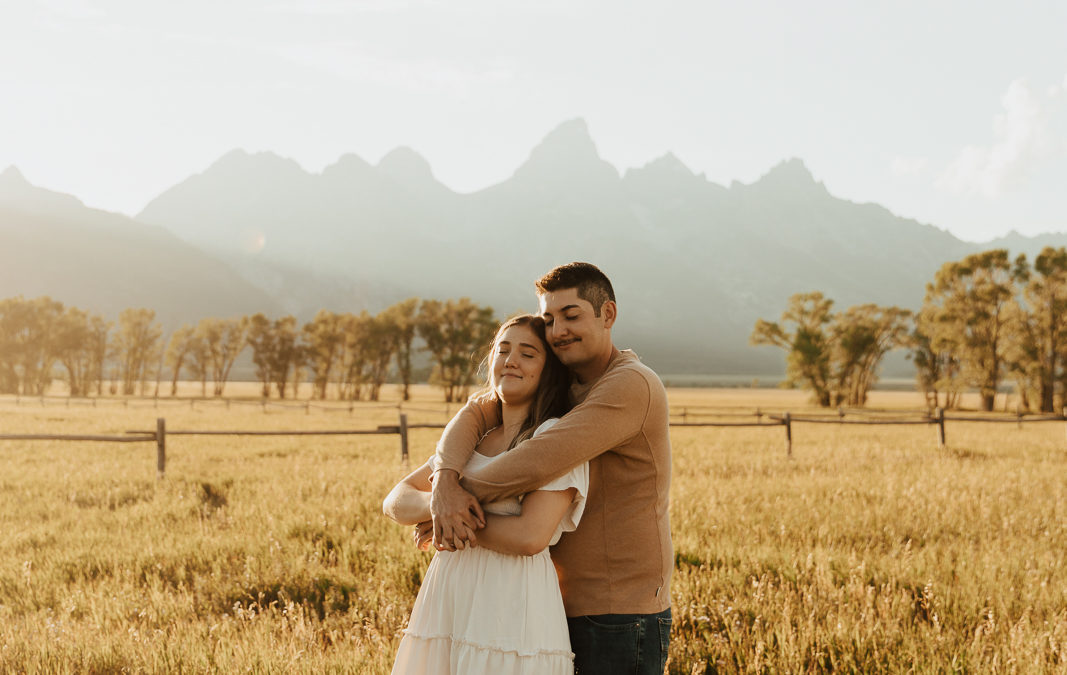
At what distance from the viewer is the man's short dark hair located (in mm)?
2639

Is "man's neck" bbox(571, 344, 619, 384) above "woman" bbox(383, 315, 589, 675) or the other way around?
above

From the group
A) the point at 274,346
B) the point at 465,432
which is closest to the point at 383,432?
the point at 465,432

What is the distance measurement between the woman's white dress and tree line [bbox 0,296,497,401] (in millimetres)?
68870

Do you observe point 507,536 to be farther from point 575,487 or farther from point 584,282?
point 584,282

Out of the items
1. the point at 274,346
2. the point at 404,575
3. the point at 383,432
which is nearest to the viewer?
the point at 404,575

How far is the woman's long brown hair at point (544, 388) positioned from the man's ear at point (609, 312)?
0.28m

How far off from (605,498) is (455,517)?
639mm

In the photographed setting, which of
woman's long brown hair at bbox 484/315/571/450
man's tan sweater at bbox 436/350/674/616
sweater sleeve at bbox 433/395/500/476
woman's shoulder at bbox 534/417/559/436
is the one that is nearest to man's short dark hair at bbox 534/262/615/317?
woman's long brown hair at bbox 484/315/571/450

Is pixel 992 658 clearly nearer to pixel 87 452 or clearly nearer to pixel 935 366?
pixel 87 452

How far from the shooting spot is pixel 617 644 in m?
2.53

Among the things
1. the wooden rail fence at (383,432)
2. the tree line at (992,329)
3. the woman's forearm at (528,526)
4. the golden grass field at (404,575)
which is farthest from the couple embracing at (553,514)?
the tree line at (992,329)

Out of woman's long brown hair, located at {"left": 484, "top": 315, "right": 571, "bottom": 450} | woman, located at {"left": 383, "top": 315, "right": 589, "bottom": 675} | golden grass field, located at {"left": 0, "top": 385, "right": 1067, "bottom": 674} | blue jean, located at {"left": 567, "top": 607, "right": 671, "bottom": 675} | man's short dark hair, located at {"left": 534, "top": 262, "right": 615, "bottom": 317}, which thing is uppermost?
man's short dark hair, located at {"left": 534, "top": 262, "right": 615, "bottom": 317}

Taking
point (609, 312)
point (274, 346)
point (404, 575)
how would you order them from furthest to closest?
1. point (274, 346)
2. point (404, 575)
3. point (609, 312)

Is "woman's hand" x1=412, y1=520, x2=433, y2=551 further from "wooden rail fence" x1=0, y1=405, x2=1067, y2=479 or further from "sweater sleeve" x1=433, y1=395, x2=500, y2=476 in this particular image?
"wooden rail fence" x1=0, y1=405, x2=1067, y2=479
